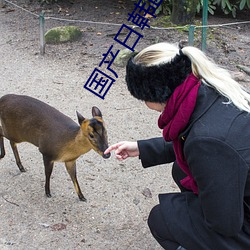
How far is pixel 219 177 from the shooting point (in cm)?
187

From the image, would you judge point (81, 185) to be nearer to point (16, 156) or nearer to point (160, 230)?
point (16, 156)

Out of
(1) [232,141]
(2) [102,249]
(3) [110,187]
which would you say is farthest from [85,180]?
(1) [232,141]

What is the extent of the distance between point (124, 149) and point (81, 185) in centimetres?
101

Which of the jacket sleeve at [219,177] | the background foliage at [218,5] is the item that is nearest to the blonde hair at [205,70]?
the jacket sleeve at [219,177]

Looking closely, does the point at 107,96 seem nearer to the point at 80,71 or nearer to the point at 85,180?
the point at 80,71

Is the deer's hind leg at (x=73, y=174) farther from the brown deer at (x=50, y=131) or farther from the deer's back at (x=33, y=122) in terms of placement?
the deer's back at (x=33, y=122)

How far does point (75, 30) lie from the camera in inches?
251

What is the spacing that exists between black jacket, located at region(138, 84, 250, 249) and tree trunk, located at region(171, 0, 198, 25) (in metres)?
4.84

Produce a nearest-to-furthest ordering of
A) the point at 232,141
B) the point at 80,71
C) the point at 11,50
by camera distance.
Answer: the point at 232,141 → the point at 80,71 → the point at 11,50

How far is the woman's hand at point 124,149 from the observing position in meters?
2.56

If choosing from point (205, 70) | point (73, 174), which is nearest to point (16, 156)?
point (73, 174)

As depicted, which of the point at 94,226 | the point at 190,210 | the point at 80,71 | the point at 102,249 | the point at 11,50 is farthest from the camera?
the point at 11,50

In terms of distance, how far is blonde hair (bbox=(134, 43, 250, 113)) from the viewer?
6.39ft

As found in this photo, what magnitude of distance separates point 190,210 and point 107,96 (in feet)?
9.37
